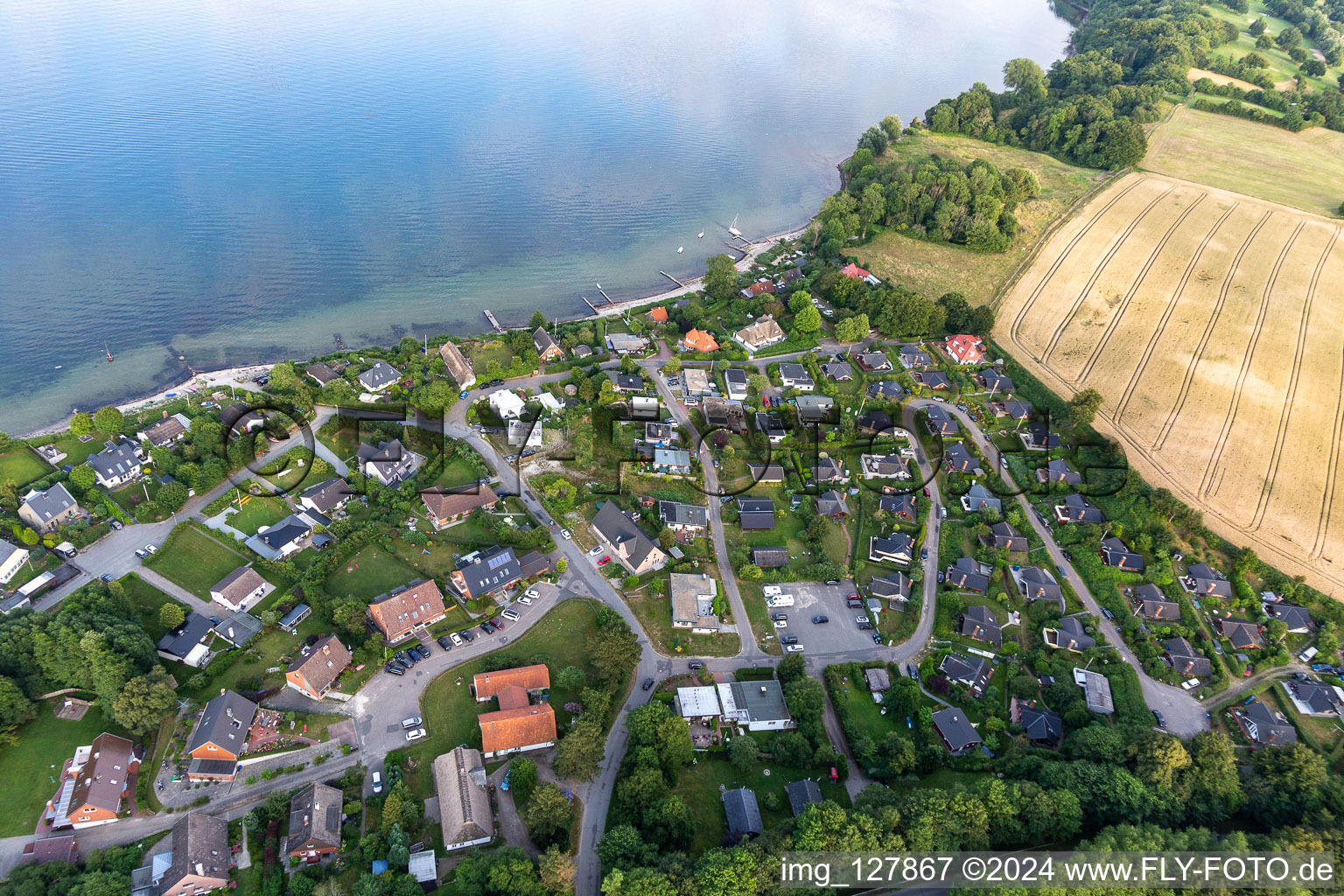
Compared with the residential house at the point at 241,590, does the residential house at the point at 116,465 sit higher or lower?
higher

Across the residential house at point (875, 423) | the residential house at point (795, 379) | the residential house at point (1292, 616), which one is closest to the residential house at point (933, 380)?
the residential house at point (875, 423)

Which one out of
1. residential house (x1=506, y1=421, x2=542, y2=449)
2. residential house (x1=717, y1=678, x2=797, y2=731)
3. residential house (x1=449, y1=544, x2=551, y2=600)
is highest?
residential house (x1=506, y1=421, x2=542, y2=449)

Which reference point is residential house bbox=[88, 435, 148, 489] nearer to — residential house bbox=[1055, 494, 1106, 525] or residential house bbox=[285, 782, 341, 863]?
residential house bbox=[285, 782, 341, 863]

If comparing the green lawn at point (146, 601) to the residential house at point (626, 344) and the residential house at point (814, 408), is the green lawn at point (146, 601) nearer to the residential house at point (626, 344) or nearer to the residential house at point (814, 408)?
the residential house at point (626, 344)

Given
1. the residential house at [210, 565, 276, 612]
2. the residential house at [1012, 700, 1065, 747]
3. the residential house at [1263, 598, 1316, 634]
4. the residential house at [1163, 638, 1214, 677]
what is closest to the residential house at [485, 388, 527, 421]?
the residential house at [210, 565, 276, 612]

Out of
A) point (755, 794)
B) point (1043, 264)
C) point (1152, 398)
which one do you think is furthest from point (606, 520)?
point (1043, 264)

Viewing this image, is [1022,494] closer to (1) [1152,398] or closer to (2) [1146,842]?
(1) [1152,398]
